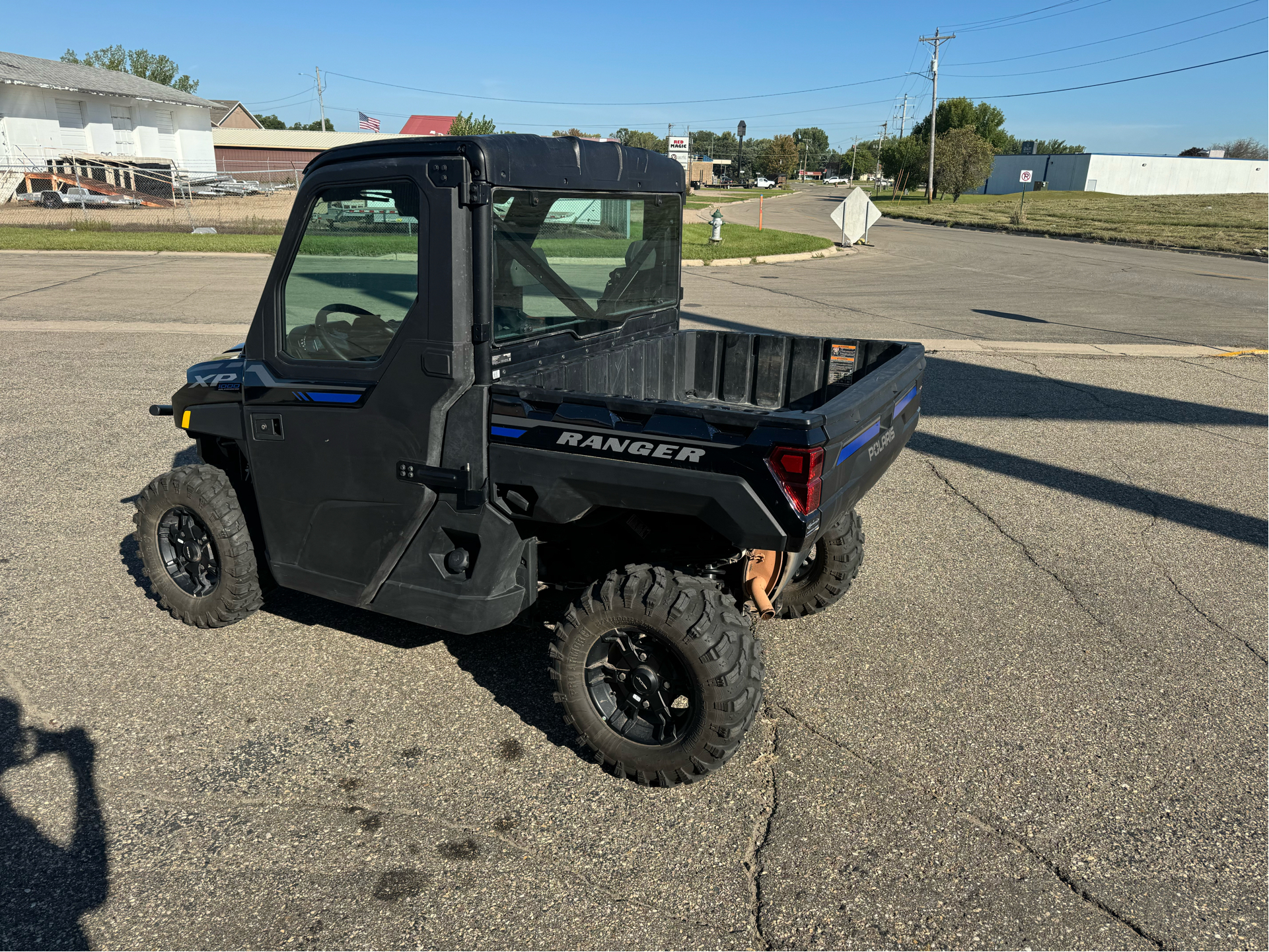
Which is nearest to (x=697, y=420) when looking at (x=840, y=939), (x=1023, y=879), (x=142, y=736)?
(x=840, y=939)

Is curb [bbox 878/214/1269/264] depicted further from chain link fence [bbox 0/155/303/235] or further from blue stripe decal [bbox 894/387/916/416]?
blue stripe decal [bbox 894/387/916/416]

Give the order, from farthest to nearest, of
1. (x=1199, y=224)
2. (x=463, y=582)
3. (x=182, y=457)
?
1. (x=1199, y=224)
2. (x=182, y=457)
3. (x=463, y=582)

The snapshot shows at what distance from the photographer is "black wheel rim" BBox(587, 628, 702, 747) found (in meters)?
3.25

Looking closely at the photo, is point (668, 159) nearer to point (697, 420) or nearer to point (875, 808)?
point (697, 420)

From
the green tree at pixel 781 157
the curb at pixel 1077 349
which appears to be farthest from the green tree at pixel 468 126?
the green tree at pixel 781 157

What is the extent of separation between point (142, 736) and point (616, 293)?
2.69 meters

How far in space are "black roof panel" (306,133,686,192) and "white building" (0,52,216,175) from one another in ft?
136

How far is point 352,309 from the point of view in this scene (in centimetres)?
352

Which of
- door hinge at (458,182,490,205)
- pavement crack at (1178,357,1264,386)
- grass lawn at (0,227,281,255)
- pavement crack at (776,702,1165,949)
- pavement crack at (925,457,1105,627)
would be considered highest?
door hinge at (458,182,490,205)

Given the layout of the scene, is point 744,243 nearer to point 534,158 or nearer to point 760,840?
point 534,158

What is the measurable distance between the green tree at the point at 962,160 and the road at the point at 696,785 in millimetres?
71474

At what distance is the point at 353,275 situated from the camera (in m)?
3.48

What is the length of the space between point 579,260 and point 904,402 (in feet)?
4.97

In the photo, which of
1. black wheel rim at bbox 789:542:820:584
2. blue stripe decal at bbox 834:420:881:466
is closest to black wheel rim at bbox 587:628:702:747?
blue stripe decal at bbox 834:420:881:466
